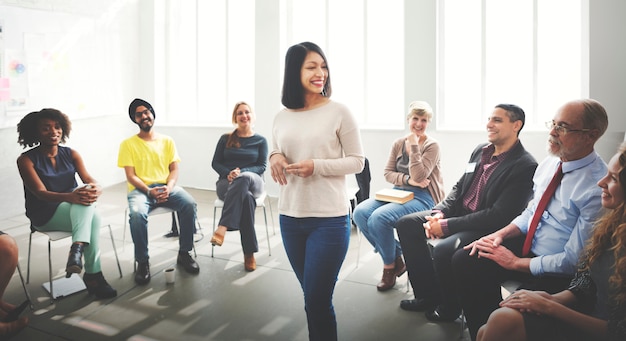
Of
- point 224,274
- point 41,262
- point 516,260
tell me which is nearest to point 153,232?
point 41,262

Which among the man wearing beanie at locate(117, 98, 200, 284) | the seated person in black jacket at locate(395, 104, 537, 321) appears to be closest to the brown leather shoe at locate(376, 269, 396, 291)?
the seated person in black jacket at locate(395, 104, 537, 321)

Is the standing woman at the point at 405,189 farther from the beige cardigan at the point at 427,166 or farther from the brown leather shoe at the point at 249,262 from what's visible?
the brown leather shoe at the point at 249,262

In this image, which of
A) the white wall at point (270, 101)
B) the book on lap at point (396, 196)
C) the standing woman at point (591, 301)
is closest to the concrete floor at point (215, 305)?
the book on lap at point (396, 196)

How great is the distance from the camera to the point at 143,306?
122 inches

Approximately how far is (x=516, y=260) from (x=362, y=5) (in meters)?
4.60

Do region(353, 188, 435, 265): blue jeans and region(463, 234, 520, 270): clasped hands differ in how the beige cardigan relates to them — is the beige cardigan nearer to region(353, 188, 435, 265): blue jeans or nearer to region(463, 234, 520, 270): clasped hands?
region(353, 188, 435, 265): blue jeans

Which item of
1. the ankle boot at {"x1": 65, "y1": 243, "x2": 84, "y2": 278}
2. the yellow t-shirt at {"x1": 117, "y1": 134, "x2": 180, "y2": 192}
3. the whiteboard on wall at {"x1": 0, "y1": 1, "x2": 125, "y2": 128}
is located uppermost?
the whiteboard on wall at {"x1": 0, "y1": 1, "x2": 125, "y2": 128}

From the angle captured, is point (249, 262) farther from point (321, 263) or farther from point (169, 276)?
point (321, 263)

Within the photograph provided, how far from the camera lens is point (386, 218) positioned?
324cm

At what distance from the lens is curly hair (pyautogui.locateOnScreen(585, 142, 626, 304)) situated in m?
1.58

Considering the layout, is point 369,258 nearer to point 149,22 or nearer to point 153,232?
point 153,232

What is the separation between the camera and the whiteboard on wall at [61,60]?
208 inches

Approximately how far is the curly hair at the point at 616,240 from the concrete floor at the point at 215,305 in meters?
1.10

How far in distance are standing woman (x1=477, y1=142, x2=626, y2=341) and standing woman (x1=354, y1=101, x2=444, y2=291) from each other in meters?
1.44
